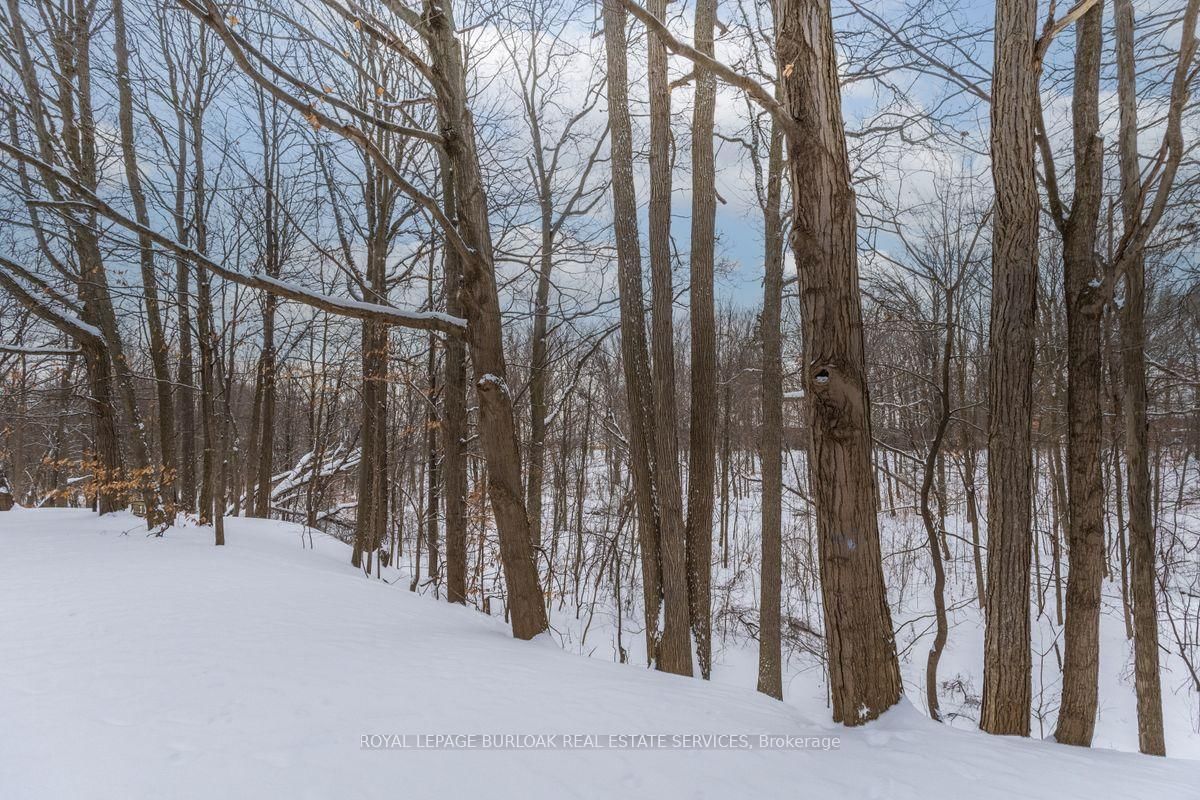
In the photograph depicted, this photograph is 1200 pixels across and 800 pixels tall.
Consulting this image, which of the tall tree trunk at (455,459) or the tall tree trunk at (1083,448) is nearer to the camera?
the tall tree trunk at (1083,448)

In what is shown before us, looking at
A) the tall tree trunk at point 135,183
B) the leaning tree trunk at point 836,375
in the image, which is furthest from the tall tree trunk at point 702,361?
the tall tree trunk at point 135,183

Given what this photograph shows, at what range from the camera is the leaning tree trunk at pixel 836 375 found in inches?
116

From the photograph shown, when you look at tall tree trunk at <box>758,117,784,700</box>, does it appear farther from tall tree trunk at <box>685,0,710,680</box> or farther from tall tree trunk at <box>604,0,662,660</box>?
tall tree trunk at <box>604,0,662,660</box>

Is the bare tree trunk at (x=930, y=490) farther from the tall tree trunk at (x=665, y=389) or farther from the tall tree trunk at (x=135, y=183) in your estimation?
the tall tree trunk at (x=135, y=183)

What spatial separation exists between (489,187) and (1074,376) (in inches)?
323

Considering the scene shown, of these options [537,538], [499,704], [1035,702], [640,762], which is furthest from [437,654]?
[1035,702]

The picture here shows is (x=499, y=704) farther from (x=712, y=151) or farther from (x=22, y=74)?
(x=22, y=74)

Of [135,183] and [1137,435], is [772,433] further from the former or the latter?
[135,183]

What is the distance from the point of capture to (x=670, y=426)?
5559 millimetres

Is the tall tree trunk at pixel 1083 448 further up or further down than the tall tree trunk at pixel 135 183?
further down

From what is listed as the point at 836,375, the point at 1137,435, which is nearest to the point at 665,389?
the point at 836,375

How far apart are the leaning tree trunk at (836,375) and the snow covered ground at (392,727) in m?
0.31

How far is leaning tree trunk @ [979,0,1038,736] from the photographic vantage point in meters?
3.47

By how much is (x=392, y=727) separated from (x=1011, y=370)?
404 cm
